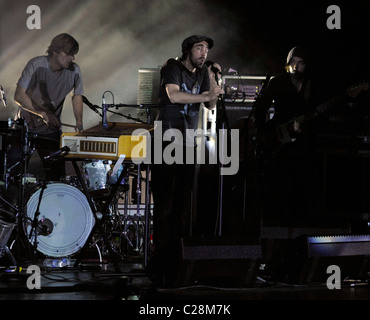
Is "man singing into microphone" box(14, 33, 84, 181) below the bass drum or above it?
above

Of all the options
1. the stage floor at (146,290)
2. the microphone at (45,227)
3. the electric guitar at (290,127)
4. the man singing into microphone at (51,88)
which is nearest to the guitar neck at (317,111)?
the electric guitar at (290,127)

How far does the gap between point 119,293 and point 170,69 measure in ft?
5.64

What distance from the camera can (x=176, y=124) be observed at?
3.84 m

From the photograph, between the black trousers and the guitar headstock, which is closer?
the black trousers

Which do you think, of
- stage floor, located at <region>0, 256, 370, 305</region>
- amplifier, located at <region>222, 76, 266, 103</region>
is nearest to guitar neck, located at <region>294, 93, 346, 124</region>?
amplifier, located at <region>222, 76, 266, 103</region>

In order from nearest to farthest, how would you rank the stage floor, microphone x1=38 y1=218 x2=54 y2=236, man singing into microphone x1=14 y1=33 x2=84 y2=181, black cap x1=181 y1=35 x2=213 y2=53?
the stage floor, black cap x1=181 y1=35 x2=213 y2=53, microphone x1=38 y1=218 x2=54 y2=236, man singing into microphone x1=14 y1=33 x2=84 y2=181

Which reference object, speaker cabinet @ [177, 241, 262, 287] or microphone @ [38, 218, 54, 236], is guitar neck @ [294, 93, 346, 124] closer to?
speaker cabinet @ [177, 241, 262, 287]

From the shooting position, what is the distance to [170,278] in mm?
3412

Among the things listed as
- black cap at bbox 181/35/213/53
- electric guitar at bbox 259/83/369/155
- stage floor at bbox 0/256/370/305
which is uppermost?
black cap at bbox 181/35/213/53

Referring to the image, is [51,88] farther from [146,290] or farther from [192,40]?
[146,290]

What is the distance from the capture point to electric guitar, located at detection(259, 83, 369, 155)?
5.25 metres

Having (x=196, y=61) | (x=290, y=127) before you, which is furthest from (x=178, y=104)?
(x=290, y=127)

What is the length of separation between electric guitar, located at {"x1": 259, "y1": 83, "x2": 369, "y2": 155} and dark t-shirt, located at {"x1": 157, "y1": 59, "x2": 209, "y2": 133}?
1.47 metres

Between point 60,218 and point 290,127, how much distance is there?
8.00 feet
